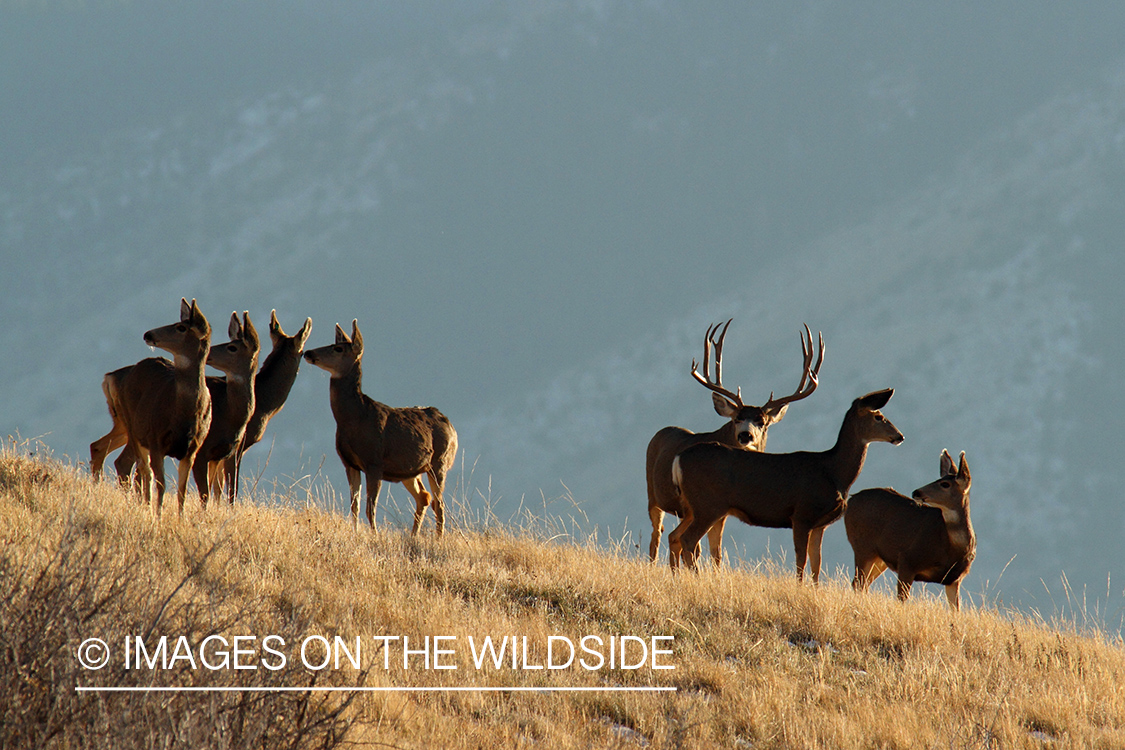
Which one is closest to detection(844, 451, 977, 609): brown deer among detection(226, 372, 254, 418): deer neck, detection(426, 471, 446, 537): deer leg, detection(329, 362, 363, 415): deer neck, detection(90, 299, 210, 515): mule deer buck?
detection(426, 471, 446, 537): deer leg

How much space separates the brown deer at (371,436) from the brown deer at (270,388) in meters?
0.26

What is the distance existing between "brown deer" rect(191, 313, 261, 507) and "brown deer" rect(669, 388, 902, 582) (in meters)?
3.87

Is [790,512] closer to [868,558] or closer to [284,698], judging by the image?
[868,558]

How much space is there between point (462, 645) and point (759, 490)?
4023mm

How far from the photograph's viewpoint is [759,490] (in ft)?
32.4

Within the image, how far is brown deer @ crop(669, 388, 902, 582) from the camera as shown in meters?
9.88

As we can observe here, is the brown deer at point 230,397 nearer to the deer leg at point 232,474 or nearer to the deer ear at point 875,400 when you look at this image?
the deer leg at point 232,474

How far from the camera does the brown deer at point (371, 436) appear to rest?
10.5 meters

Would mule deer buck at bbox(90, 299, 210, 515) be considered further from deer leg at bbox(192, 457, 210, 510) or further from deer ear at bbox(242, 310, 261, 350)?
deer ear at bbox(242, 310, 261, 350)

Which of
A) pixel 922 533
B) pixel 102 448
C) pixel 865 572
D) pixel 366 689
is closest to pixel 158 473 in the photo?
pixel 102 448

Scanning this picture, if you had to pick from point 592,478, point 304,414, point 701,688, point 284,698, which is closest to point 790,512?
point 701,688

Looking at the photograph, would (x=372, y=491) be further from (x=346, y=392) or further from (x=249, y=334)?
(x=249, y=334)

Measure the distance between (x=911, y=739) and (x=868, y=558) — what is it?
4690 mm

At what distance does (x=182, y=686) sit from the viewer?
4.20m
